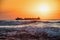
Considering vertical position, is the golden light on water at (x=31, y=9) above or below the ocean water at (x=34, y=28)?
above

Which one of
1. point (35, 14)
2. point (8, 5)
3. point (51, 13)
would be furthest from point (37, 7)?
point (8, 5)

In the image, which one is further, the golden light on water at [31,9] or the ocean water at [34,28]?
the golden light on water at [31,9]

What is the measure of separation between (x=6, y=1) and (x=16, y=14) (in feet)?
1.97

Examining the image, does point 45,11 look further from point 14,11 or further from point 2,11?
point 2,11

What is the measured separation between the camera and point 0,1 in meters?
4.00

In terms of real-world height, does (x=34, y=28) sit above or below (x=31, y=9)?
below

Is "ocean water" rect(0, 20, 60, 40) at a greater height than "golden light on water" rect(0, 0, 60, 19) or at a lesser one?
lesser

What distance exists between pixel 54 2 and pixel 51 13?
42 cm

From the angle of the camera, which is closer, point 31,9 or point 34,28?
point 34,28

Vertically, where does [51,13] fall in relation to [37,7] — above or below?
below

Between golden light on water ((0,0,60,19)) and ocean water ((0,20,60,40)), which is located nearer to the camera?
ocean water ((0,20,60,40))

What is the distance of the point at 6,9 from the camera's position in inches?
157

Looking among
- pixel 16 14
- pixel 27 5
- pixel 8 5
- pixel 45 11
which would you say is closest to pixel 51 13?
pixel 45 11

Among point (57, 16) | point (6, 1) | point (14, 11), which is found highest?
point (6, 1)
